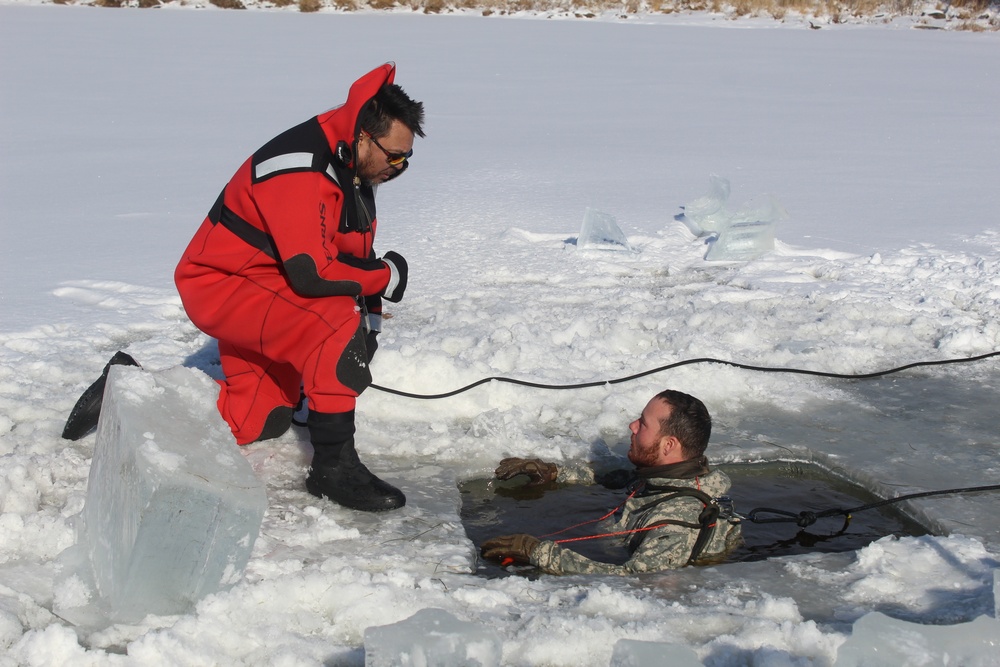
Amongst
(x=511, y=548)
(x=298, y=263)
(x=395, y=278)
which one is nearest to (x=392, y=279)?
(x=395, y=278)

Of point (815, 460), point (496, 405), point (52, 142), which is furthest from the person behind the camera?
point (52, 142)

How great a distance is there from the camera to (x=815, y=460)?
155 inches

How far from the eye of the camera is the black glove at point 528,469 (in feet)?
12.1

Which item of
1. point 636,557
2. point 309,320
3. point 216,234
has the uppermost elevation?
point 216,234

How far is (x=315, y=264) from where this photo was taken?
3.30 metres

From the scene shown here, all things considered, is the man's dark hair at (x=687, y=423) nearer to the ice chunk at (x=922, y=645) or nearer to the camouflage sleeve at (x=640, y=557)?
the camouflage sleeve at (x=640, y=557)

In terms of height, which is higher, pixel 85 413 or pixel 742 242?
pixel 742 242

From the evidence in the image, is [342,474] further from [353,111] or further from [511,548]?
[353,111]

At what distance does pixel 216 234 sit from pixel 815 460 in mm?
2491

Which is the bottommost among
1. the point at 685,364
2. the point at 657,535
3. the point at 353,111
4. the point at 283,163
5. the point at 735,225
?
the point at 657,535

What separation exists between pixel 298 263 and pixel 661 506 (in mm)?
1482

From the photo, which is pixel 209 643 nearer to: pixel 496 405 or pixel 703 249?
pixel 496 405

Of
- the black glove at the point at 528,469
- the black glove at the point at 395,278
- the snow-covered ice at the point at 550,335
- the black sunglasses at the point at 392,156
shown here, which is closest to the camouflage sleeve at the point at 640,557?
the snow-covered ice at the point at 550,335

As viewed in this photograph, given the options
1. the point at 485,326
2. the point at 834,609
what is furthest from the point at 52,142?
the point at 834,609
